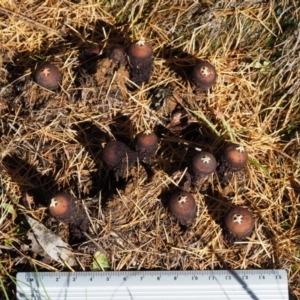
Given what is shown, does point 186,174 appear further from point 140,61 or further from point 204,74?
point 140,61

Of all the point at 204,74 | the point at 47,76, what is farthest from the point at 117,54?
the point at 204,74

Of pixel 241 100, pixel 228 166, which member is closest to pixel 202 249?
pixel 228 166

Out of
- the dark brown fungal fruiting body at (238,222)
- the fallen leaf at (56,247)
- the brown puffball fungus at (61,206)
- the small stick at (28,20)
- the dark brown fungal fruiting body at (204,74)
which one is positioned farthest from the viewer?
the small stick at (28,20)

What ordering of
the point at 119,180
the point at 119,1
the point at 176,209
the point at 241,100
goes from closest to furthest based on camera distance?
1. the point at 176,209
2. the point at 119,180
3. the point at 241,100
4. the point at 119,1

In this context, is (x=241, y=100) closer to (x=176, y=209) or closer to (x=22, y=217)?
(x=176, y=209)

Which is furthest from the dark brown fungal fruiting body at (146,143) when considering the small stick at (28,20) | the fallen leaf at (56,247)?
the small stick at (28,20)

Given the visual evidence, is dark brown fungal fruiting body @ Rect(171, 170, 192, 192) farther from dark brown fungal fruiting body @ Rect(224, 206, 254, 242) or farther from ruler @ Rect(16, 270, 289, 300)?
ruler @ Rect(16, 270, 289, 300)

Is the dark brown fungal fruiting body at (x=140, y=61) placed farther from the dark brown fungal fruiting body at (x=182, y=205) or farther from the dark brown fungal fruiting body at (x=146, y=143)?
the dark brown fungal fruiting body at (x=182, y=205)
